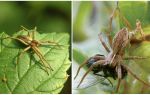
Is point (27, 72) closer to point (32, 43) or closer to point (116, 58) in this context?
point (32, 43)

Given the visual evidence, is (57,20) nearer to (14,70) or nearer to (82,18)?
(82,18)

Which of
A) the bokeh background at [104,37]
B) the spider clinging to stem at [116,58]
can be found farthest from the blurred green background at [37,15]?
the spider clinging to stem at [116,58]

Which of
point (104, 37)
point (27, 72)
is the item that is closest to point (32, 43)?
point (27, 72)

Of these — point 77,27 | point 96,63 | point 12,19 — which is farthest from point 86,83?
point 12,19

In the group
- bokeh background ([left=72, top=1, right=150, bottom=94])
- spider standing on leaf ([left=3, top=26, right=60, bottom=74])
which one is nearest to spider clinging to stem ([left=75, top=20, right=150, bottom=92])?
bokeh background ([left=72, top=1, right=150, bottom=94])

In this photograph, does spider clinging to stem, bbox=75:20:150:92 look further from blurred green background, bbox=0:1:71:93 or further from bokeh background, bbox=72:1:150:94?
blurred green background, bbox=0:1:71:93

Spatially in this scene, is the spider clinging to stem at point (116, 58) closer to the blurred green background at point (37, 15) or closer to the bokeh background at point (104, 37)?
the bokeh background at point (104, 37)
